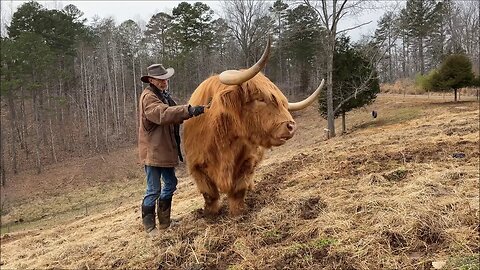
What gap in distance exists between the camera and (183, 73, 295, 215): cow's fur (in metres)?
4.48

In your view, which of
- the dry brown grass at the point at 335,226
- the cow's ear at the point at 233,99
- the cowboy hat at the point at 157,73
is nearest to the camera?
the dry brown grass at the point at 335,226

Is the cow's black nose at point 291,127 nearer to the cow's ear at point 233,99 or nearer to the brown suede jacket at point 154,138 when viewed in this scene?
the cow's ear at point 233,99

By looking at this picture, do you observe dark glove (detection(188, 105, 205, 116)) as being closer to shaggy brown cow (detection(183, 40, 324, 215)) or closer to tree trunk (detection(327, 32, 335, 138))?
shaggy brown cow (detection(183, 40, 324, 215))

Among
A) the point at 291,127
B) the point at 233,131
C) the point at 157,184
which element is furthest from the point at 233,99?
the point at 157,184

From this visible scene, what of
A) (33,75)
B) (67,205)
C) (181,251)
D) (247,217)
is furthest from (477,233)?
(33,75)

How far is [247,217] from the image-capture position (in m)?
4.92

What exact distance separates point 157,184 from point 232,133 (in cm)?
115

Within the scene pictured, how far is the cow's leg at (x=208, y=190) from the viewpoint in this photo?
5.07 metres

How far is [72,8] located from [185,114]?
1595 inches

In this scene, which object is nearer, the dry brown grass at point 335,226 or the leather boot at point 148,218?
the dry brown grass at point 335,226

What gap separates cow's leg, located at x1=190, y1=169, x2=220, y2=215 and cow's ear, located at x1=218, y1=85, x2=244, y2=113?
3.18ft

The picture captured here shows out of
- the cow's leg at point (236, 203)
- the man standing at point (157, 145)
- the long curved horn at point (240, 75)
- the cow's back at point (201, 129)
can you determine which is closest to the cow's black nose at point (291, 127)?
the long curved horn at point (240, 75)

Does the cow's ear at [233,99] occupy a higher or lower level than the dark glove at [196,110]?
higher

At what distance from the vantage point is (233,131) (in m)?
4.64
